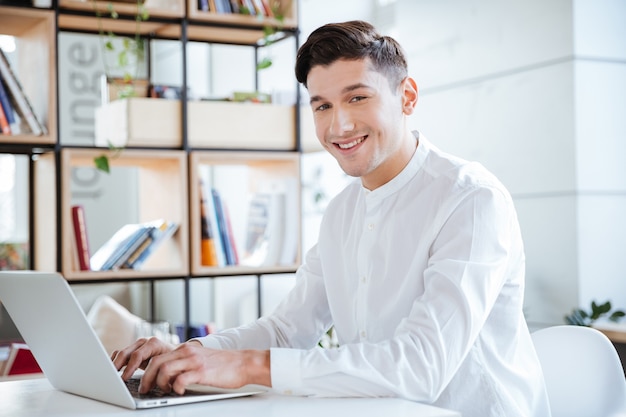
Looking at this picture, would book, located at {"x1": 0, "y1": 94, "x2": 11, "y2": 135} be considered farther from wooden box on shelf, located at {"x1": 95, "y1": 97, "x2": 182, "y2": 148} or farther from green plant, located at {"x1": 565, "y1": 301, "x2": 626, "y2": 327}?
green plant, located at {"x1": 565, "y1": 301, "x2": 626, "y2": 327}

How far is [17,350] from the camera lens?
2.94m

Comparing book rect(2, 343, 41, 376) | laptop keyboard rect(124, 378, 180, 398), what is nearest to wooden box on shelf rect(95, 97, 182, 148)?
book rect(2, 343, 41, 376)

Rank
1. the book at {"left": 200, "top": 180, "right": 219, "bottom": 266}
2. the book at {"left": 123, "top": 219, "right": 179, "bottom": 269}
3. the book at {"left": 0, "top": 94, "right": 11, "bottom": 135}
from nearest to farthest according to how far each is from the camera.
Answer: the book at {"left": 0, "top": 94, "right": 11, "bottom": 135}
the book at {"left": 123, "top": 219, "right": 179, "bottom": 269}
the book at {"left": 200, "top": 180, "right": 219, "bottom": 266}

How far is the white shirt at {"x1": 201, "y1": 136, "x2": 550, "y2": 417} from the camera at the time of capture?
1.48m

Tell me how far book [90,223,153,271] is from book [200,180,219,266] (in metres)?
0.21

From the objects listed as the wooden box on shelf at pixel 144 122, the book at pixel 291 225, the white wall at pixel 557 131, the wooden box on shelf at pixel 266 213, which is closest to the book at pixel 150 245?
the wooden box on shelf at pixel 266 213

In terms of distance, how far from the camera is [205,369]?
1442 millimetres

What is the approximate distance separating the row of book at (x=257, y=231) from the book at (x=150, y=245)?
15cm

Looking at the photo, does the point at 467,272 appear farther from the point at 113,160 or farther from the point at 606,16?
the point at 606,16

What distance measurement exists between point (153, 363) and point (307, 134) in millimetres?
2220

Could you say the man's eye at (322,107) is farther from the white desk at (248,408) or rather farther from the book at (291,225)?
the book at (291,225)

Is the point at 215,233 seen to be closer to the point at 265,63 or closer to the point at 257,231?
the point at 257,231

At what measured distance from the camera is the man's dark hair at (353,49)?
1.83 m

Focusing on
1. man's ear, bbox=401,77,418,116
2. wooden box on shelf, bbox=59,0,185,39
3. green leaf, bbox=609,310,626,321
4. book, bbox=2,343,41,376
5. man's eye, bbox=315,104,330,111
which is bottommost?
book, bbox=2,343,41,376
